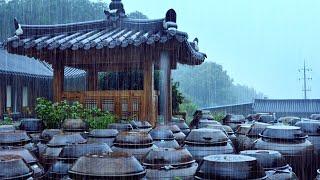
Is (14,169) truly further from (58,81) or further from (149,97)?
(58,81)

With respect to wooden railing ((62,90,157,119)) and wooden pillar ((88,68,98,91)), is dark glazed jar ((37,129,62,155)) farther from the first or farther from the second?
wooden pillar ((88,68,98,91))

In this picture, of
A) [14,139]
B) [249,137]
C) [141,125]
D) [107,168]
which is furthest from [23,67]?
[107,168]

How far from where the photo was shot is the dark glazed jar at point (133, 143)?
238 inches

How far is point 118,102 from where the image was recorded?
948 cm

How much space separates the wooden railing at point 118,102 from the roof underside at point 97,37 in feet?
3.26

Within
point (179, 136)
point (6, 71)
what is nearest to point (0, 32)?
point (6, 71)

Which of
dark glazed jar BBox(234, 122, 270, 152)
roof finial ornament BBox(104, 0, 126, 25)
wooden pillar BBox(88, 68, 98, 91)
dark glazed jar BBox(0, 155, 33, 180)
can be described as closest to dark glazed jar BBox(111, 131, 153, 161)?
dark glazed jar BBox(0, 155, 33, 180)

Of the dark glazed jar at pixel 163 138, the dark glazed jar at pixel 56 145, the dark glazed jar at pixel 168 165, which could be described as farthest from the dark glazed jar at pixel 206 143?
the dark glazed jar at pixel 56 145

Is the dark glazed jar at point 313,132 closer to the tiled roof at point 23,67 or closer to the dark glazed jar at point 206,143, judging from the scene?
the dark glazed jar at point 206,143

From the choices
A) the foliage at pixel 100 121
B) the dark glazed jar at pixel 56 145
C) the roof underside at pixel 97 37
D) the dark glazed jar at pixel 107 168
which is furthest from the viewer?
the roof underside at pixel 97 37

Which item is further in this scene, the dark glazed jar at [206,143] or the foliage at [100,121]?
the foliage at [100,121]

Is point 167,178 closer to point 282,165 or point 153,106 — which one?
point 282,165

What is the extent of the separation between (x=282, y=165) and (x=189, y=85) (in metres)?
53.2

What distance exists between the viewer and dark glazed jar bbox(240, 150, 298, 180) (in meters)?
5.43
